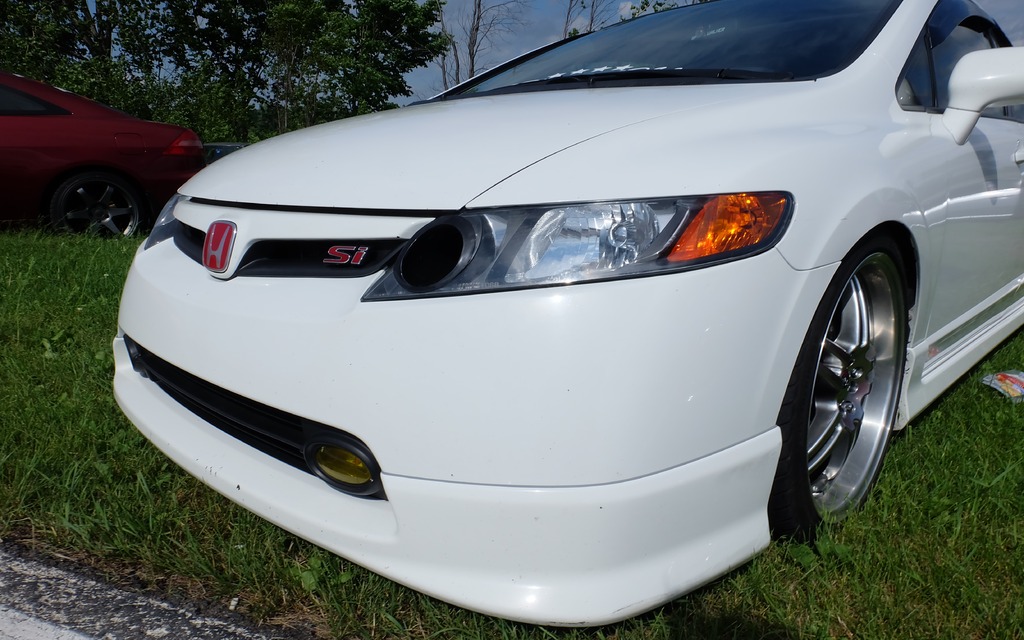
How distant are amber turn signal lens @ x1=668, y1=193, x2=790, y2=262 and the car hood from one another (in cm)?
17

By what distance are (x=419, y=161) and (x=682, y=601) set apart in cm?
101

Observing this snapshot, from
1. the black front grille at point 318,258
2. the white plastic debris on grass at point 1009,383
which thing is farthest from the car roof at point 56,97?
the white plastic debris on grass at point 1009,383

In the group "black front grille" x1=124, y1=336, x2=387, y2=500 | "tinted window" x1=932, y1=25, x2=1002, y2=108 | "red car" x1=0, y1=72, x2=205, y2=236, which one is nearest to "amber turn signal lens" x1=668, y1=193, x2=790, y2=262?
"black front grille" x1=124, y1=336, x2=387, y2=500

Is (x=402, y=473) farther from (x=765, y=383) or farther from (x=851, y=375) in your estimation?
(x=851, y=375)

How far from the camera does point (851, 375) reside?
6.45 ft

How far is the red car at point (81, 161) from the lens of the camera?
499cm

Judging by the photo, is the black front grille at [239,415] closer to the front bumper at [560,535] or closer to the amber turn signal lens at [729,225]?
the front bumper at [560,535]

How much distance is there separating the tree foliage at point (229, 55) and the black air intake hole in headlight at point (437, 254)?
12124mm

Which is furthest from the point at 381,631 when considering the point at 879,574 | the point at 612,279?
the point at 879,574

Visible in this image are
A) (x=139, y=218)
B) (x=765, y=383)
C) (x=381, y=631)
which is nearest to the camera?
(x=765, y=383)

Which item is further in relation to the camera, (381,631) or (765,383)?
(381,631)

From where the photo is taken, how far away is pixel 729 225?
1.39 m

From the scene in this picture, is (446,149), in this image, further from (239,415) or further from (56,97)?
(56,97)

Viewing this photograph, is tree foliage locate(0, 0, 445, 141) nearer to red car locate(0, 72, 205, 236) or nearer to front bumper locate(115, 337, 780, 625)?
red car locate(0, 72, 205, 236)
